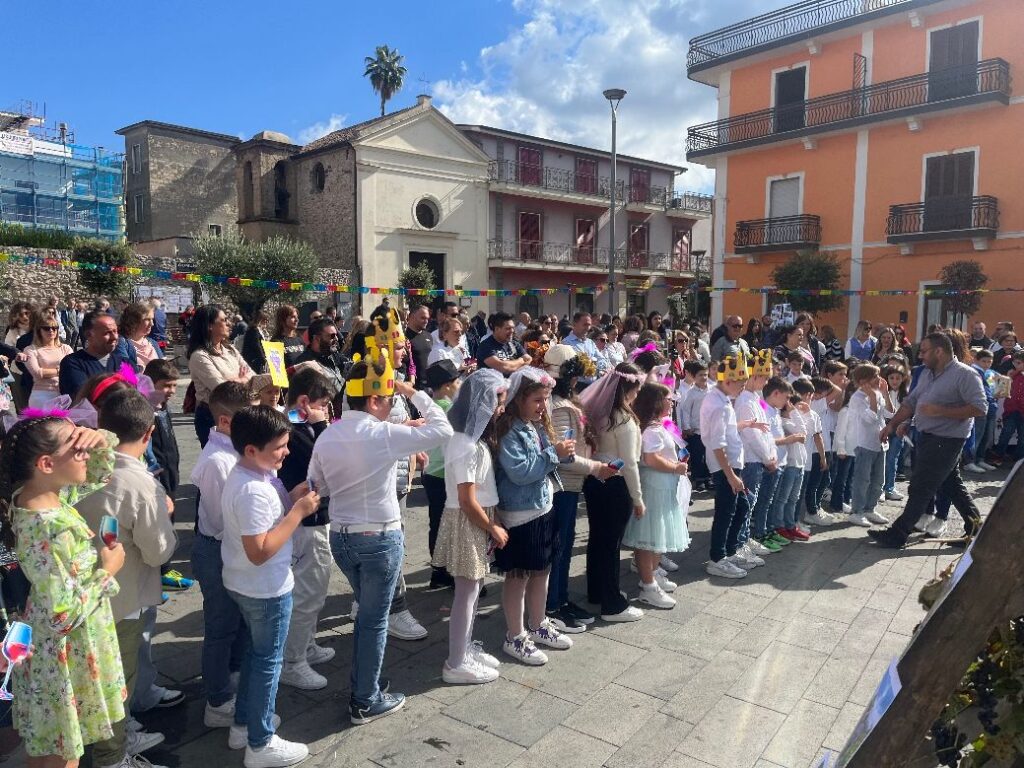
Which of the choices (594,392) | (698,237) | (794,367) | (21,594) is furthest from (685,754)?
(698,237)

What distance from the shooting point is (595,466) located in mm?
4340

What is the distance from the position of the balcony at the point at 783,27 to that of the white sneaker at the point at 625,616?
2153 centimetres

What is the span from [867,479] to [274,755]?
19.6 feet

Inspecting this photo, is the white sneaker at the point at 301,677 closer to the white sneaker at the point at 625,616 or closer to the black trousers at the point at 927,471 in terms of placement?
the white sneaker at the point at 625,616

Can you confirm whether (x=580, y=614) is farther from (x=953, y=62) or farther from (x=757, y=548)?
(x=953, y=62)

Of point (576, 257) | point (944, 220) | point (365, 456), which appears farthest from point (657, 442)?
point (576, 257)

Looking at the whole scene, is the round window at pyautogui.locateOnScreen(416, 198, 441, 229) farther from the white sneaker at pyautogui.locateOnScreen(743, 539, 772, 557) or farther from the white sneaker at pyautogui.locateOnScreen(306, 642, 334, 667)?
the white sneaker at pyautogui.locateOnScreen(306, 642, 334, 667)

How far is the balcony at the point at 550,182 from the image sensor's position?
31141mm

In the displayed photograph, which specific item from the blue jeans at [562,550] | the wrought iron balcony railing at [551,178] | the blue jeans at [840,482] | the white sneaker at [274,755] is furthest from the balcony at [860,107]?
the white sneaker at [274,755]

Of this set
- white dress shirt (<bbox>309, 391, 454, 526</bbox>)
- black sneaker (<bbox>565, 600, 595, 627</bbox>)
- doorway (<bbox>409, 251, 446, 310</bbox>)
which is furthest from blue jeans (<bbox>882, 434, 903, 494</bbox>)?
doorway (<bbox>409, 251, 446, 310</bbox>)

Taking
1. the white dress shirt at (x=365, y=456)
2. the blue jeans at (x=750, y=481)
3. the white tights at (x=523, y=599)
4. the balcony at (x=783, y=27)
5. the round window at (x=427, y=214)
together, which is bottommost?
the white tights at (x=523, y=599)

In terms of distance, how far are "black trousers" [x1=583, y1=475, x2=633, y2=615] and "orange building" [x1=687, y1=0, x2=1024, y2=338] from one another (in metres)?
18.9

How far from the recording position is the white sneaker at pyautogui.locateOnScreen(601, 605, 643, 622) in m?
4.68

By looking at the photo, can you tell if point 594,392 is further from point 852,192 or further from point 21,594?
point 852,192
